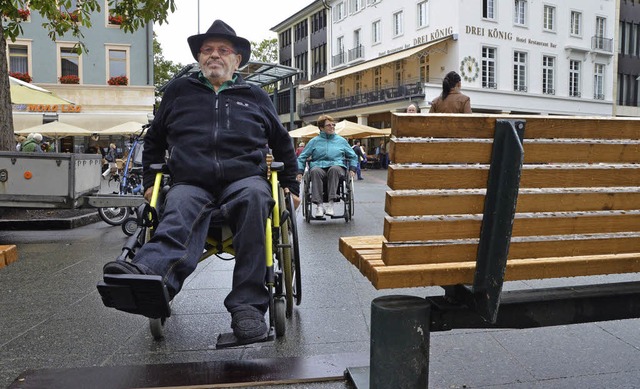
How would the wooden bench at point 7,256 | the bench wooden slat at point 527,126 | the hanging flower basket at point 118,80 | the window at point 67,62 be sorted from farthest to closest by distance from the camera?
1. the window at point 67,62
2. the hanging flower basket at point 118,80
3. the wooden bench at point 7,256
4. the bench wooden slat at point 527,126

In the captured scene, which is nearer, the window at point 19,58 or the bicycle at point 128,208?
the bicycle at point 128,208

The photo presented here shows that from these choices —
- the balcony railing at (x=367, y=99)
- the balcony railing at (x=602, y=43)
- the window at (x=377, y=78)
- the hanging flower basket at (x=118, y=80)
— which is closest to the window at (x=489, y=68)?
the balcony railing at (x=367, y=99)

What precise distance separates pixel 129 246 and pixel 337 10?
169 ft

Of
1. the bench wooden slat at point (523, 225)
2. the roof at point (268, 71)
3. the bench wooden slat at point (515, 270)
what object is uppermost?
the roof at point (268, 71)

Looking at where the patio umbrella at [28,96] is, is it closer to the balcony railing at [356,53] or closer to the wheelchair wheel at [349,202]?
the wheelchair wheel at [349,202]

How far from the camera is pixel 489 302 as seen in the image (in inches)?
82.7

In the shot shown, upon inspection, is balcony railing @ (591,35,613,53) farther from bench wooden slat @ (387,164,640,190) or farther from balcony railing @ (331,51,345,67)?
bench wooden slat @ (387,164,640,190)

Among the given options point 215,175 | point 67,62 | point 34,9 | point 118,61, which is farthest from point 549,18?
point 215,175

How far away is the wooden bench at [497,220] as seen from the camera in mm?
2012

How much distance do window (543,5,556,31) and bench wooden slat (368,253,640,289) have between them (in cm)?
4201

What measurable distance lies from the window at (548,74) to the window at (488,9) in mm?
5043

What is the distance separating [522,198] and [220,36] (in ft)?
7.46

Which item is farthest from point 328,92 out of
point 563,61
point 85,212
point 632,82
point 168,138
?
point 168,138

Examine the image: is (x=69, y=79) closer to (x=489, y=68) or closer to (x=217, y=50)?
(x=489, y=68)
